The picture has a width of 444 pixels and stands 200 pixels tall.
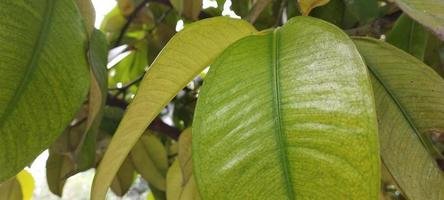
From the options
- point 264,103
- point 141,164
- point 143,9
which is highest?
point 143,9

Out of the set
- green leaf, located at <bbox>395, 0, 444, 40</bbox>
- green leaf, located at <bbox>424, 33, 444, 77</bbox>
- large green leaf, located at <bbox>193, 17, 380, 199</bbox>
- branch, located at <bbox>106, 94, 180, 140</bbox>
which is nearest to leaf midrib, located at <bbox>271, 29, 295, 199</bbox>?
large green leaf, located at <bbox>193, 17, 380, 199</bbox>

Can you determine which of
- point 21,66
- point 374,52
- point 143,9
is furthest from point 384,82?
point 143,9

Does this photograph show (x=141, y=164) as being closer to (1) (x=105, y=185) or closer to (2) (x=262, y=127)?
(1) (x=105, y=185)

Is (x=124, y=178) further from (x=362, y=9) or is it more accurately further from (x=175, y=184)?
(x=362, y=9)

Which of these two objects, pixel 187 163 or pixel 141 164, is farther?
pixel 141 164

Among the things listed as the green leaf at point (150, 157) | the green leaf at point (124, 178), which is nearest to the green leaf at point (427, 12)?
the green leaf at point (150, 157)

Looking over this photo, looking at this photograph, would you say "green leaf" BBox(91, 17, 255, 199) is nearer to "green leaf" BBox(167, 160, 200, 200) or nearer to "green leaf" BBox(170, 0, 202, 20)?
"green leaf" BBox(167, 160, 200, 200)

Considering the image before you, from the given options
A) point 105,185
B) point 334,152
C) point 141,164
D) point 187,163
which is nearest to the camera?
point 334,152
